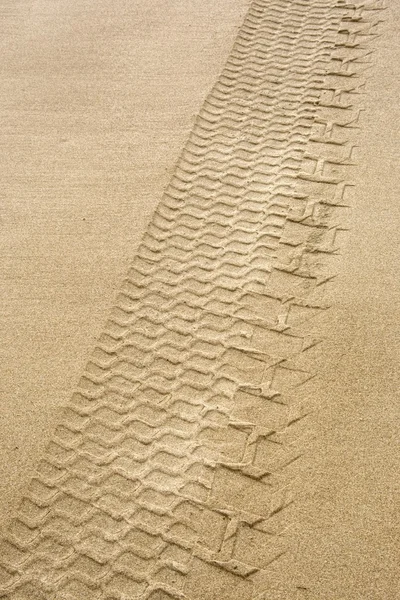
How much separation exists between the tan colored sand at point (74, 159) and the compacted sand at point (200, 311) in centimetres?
2

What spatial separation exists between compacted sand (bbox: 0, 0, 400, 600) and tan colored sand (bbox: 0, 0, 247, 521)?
0.02 m

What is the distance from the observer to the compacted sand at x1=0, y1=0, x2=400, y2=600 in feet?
8.98

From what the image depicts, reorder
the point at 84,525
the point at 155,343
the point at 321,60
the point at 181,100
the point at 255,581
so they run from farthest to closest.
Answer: the point at 321,60 < the point at 181,100 < the point at 155,343 < the point at 84,525 < the point at 255,581

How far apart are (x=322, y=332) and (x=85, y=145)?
2.22 meters

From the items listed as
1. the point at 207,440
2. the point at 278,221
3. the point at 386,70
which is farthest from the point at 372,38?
the point at 207,440

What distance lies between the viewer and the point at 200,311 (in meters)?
3.68

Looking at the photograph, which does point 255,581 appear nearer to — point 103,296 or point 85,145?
point 103,296

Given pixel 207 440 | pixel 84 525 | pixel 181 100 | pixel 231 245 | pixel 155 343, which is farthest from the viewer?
pixel 181 100

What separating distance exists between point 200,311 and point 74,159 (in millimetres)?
1596

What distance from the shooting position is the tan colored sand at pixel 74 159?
133 inches

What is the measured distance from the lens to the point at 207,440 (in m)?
3.11

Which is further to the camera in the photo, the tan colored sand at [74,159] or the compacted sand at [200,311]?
the tan colored sand at [74,159]

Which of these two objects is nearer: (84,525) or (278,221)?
(84,525)

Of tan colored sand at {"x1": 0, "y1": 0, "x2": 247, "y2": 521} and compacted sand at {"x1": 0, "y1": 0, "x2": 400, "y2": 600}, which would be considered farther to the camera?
tan colored sand at {"x1": 0, "y1": 0, "x2": 247, "y2": 521}
